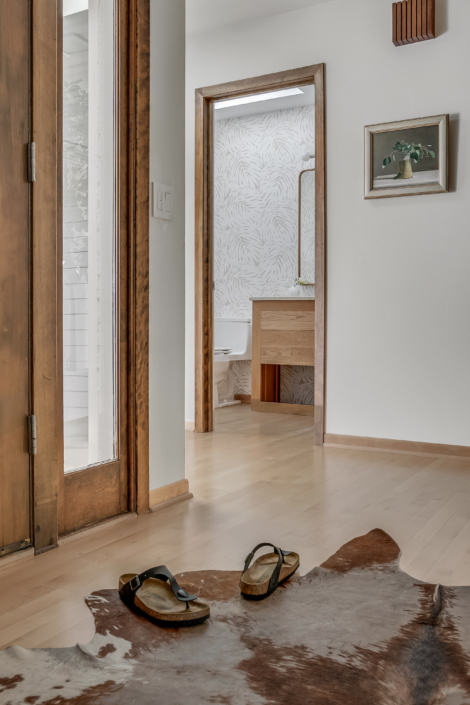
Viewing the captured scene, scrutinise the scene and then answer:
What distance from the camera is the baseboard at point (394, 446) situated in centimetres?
340

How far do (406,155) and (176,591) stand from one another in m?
2.79

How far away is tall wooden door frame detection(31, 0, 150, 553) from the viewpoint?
1.89 metres

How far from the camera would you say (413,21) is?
3.38m

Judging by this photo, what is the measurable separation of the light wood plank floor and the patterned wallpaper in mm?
2291

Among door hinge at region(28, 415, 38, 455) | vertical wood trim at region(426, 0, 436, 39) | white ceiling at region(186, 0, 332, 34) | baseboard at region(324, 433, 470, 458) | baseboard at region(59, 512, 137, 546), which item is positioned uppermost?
white ceiling at region(186, 0, 332, 34)

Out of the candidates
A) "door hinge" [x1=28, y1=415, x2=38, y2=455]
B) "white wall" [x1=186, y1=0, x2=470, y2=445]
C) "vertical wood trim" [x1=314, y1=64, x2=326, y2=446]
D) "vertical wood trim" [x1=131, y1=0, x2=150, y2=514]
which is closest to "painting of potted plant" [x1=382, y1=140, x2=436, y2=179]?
"white wall" [x1=186, y1=0, x2=470, y2=445]

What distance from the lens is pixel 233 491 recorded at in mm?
2672

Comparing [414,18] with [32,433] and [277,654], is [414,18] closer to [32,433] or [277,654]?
[32,433]

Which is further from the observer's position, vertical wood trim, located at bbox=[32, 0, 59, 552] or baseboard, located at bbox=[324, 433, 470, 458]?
baseboard, located at bbox=[324, 433, 470, 458]

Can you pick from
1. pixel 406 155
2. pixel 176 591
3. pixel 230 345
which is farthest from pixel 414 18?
pixel 176 591

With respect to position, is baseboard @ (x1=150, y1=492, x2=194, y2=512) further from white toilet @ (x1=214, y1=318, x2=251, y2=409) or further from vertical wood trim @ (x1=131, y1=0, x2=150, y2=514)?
white toilet @ (x1=214, y1=318, x2=251, y2=409)

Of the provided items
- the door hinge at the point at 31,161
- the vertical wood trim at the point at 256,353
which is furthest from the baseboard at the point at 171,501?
the vertical wood trim at the point at 256,353

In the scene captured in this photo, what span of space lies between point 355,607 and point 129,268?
139cm

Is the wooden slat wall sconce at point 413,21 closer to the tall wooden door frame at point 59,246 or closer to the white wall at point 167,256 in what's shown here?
the white wall at point 167,256
